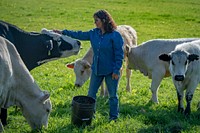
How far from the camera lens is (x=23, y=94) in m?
7.91

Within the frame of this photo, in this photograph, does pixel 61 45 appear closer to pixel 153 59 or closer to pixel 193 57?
pixel 153 59

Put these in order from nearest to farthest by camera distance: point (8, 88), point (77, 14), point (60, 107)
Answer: point (8, 88), point (60, 107), point (77, 14)

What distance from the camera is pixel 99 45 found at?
28.2 ft

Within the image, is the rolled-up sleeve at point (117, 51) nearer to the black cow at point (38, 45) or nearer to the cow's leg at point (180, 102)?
the cow's leg at point (180, 102)

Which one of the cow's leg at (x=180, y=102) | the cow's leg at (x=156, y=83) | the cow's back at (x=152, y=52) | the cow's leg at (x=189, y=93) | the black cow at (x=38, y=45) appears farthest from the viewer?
the cow's back at (x=152, y=52)

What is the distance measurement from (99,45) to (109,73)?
668 millimetres

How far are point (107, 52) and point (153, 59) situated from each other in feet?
9.90

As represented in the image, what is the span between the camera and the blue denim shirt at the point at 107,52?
8.50 meters

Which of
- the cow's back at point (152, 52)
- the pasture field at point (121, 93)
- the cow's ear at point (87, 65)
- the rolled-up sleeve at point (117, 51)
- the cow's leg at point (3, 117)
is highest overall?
the rolled-up sleeve at point (117, 51)

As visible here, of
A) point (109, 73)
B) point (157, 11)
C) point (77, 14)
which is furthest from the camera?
point (157, 11)

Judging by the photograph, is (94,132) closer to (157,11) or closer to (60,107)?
(60,107)

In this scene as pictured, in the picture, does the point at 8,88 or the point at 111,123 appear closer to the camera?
the point at 8,88

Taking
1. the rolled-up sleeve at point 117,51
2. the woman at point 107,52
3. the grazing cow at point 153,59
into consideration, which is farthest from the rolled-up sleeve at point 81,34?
the grazing cow at point 153,59

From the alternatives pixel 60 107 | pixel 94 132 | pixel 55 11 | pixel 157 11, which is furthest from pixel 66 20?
pixel 94 132
